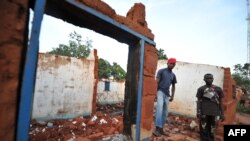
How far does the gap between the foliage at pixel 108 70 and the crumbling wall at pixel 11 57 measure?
23574mm

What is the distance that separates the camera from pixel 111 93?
18047mm

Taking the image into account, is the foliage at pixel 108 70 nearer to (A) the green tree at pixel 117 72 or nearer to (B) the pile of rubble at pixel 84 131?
(A) the green tree at pixel 117 72

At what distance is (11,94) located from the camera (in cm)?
179

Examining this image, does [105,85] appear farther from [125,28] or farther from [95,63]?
[125,28]

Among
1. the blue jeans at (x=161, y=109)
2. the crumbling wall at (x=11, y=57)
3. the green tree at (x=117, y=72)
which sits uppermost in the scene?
the green tree at (x=117, y=72)

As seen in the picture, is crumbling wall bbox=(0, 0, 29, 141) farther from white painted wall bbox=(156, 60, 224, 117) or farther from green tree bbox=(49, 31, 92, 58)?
green tree bbox=(49, 31, 92, 58)

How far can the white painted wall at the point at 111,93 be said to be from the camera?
54.6 feet

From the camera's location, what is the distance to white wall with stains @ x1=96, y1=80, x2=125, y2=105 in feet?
54.5

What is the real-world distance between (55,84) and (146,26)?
6280mm

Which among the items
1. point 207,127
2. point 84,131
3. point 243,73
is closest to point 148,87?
point 207,127

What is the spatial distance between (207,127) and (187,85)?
642cm

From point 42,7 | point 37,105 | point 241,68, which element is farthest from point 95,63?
point 241,68

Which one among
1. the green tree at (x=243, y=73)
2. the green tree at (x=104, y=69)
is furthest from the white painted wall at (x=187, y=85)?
the green tree at (x=243, y=73)

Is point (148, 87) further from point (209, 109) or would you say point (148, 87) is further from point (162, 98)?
point (209, 109)
